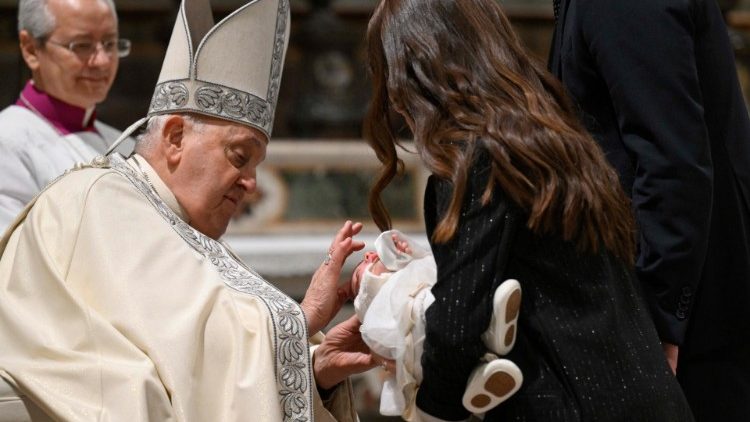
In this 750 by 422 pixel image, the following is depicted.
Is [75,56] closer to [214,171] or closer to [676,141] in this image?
[214,171]

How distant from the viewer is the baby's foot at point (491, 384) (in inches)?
81.9

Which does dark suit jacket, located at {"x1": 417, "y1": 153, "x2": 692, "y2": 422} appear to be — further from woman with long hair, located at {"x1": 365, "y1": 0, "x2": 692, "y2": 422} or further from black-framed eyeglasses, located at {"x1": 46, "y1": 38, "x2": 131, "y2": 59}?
black-framed eyeglasses, located at {"x1": 46, "y1": 38, "x2": 131, "y2": 59}

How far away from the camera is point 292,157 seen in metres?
6.49

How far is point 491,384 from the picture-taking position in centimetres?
210

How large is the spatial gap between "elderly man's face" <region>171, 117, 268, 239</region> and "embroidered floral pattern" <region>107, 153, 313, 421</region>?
5 cm

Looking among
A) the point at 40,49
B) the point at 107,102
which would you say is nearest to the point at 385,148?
the point at 40,49

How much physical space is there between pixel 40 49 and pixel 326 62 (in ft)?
10.8

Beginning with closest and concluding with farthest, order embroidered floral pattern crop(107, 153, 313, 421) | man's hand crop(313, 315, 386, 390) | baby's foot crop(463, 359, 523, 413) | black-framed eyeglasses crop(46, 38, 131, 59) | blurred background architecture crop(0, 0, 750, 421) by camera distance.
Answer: baby's foot crop(463, 359, 523, 413) → embroidered floral pattern crop(107, 153, 313, 421) → man's hand crop(313, 315, 386, 390) → black-framed eyeglasses crop(46, 38, 131, 59) → blurred background architecture crop(0, 0, 750, 421)

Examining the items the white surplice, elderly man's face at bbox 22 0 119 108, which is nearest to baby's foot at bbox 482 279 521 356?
the white surplice

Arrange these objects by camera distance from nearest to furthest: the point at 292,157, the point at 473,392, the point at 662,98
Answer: the point at 473,392 < the point at 662,98 < the point at 292,157

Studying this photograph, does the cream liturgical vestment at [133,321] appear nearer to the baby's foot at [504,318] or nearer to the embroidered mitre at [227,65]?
the embroidered mitre at [227,65]

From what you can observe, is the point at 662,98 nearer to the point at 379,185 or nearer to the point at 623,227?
the point at 623,227

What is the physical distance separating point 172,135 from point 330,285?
511mm

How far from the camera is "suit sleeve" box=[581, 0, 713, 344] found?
2.43 meters
